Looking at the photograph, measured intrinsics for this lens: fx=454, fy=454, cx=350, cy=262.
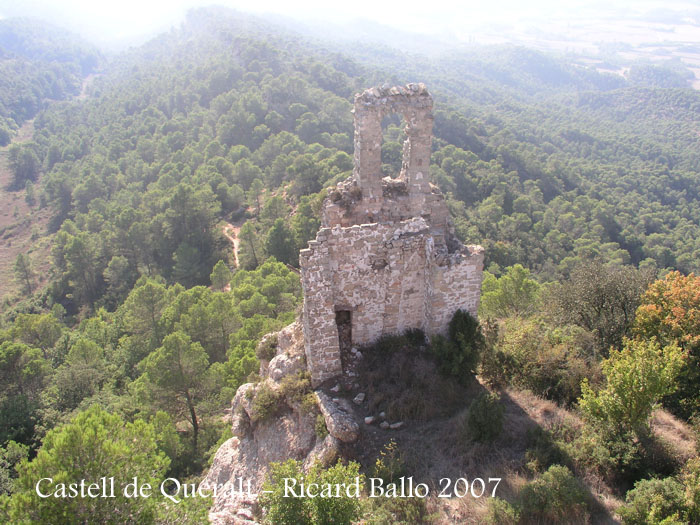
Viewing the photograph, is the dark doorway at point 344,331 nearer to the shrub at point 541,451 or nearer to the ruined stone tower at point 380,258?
the ruined stone tower at point 380,258

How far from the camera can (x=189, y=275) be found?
41031mm

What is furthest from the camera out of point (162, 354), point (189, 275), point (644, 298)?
point (189, 275)

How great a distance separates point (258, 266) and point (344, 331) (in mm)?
26554

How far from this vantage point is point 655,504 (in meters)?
7.90

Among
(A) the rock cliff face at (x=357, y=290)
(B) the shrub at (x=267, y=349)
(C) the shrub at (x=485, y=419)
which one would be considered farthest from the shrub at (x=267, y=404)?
(C) the shrub at (x=485, y=419)

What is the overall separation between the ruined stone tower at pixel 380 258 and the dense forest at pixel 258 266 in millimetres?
1957

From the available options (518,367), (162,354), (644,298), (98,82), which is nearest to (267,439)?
(518,367)

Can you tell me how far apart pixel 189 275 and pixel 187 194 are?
26.6ft

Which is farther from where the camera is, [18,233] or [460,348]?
[18,233]

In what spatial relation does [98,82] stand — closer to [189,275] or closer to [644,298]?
[189,275]

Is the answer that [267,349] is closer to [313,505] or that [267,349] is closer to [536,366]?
[313,505]

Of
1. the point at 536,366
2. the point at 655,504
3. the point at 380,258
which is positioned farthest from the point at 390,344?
the point at 655,504

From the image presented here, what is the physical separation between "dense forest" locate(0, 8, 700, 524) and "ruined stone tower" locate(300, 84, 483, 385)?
196 cm

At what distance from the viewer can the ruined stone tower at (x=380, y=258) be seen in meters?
11.6
